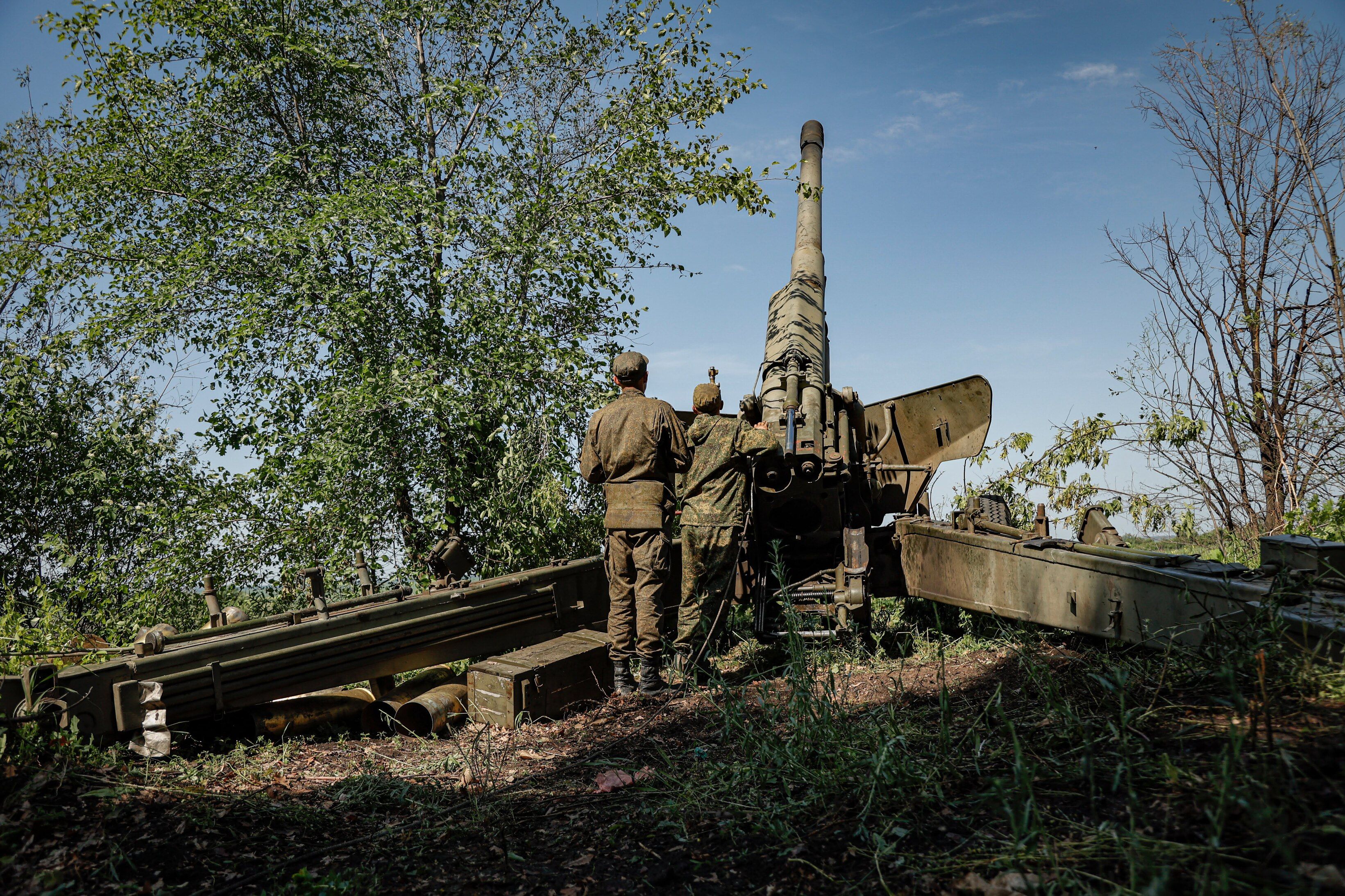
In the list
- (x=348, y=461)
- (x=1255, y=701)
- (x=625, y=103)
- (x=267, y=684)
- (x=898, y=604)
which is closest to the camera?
(x=1255, y=701)

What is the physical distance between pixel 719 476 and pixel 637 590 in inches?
38.7

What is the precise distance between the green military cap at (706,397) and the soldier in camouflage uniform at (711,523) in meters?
0.25

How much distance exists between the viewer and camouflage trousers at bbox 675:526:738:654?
611 centimetres

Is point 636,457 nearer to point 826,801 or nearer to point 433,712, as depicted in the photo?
point 433,712

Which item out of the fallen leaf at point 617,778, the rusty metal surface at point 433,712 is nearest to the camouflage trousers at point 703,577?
the rusty metal surface at point 433,712

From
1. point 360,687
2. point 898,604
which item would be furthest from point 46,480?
point 898,604

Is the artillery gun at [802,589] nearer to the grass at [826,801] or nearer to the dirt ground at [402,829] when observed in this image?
the grass at [826,801]

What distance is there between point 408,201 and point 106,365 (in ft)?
12.3

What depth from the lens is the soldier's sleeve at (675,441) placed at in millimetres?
6102

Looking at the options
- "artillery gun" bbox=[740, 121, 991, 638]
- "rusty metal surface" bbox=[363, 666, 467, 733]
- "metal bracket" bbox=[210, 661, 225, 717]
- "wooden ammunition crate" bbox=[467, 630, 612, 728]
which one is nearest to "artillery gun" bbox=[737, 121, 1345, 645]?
"artillery gun" bbox=[740, 121, 991, 638]

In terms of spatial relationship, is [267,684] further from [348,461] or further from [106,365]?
[106,365]

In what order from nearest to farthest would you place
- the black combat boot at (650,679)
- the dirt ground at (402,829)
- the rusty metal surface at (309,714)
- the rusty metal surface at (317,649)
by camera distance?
the dirt ground at (402,829), the rusty metal surface at (317,649), the rusty metal surface at (309,714), the black combat boot at (650,679)

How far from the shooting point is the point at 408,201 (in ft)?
28.3

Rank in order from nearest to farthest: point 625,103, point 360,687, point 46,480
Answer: point 360,687 → point 46,480 → point 625,103
